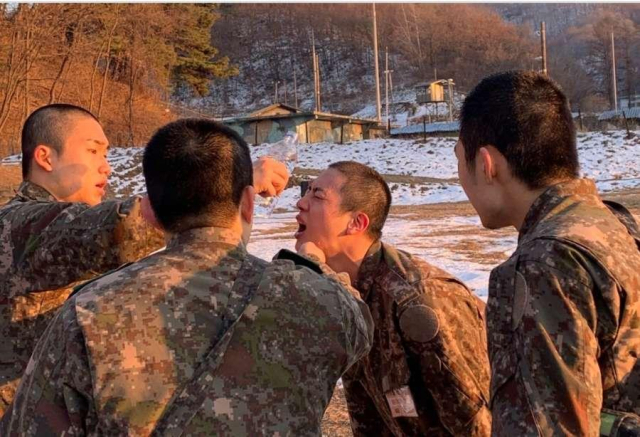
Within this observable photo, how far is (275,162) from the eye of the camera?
2.72 meters

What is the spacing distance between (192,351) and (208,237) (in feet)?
1.03

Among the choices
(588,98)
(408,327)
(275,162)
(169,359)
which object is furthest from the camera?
(588,98)

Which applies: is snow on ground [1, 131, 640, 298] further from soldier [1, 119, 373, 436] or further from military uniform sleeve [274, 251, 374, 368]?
soldier [1, 119, 373, 436]

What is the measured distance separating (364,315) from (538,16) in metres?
182

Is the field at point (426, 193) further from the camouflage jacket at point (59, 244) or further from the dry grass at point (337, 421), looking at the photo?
the camouflage jacket at point (59, 244)

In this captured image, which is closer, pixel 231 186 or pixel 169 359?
pixel 169 359

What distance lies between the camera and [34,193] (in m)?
3.12

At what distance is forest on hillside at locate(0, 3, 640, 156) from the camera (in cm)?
3978

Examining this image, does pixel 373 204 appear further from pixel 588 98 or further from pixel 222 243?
pixel 588 98

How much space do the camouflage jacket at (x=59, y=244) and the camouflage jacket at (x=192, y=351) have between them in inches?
31.3

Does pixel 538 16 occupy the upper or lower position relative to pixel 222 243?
upper

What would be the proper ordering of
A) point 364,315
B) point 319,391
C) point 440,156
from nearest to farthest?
point 319,391 < point 364,315 < point 440,156

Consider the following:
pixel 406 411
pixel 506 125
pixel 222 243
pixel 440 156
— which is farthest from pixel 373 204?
pixel 440 156

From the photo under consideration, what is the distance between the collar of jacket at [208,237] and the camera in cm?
197
